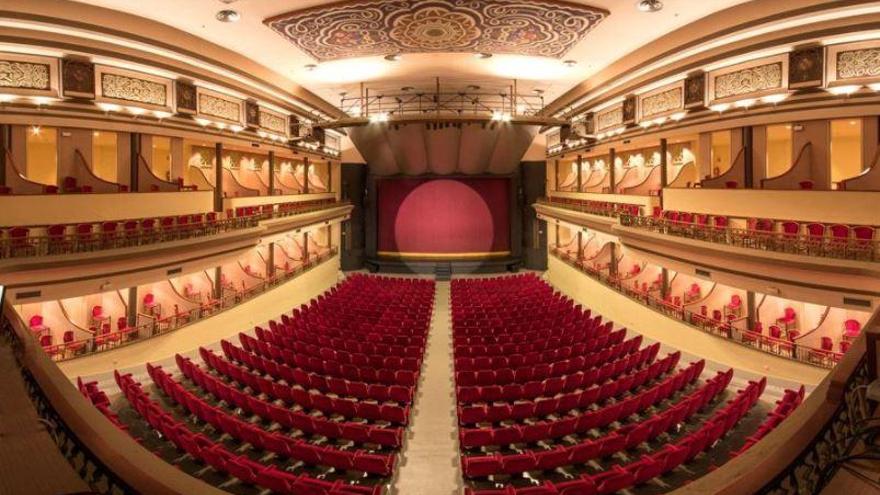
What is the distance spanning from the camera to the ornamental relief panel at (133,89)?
11109 mm

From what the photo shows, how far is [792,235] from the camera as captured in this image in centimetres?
899

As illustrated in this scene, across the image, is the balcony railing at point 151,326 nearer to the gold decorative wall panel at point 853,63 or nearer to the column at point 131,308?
the column at point 131,308

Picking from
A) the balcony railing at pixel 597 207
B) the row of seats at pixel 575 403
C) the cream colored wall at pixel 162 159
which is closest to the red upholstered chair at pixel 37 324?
the cream colored wall at pixel 162 159

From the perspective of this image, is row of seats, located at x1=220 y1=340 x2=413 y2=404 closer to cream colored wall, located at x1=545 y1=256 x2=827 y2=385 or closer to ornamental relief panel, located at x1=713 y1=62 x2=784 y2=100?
cream colored wall, located at x1=545 y1=256 x2=827 y2=385

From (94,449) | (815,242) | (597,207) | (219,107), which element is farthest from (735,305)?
(219,107)

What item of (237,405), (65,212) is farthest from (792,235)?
(65,212)

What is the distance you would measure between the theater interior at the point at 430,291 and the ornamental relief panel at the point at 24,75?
5 centimetres

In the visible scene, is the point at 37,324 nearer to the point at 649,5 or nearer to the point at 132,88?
the point at 132,88

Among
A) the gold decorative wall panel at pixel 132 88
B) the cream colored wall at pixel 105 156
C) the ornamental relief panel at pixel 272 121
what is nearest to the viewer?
the gold decorative wall panel at pixel 132 88

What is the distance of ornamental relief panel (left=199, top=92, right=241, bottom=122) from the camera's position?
14.0m

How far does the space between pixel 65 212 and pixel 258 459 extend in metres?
7.52

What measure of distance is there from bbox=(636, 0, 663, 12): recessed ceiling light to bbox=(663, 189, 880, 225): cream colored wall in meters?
4.86

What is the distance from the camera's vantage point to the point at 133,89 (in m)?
11.7

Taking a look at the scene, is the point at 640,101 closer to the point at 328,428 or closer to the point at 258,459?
the point at 328,428
